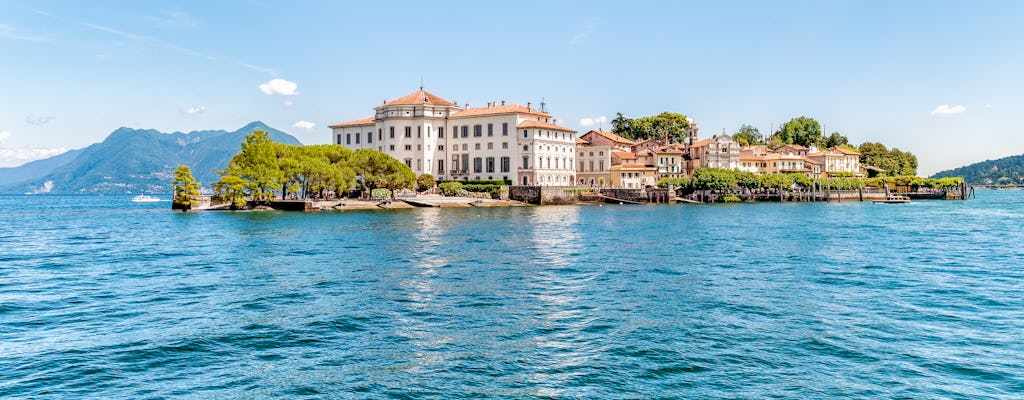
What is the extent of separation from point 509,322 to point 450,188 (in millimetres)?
73167

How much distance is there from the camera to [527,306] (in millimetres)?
19406

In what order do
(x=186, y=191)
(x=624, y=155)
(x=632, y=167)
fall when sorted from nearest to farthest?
(x=186, y=191) < (x=632, y=167) < (x=624, y=155)

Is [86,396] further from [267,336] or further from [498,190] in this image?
[498,190]

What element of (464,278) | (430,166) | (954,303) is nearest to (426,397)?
(464,278)

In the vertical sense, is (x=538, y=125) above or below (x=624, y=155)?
above

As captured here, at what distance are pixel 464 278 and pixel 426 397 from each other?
1295 cm

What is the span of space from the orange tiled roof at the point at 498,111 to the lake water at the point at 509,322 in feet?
200

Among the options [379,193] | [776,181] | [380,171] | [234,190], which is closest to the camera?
[234,190]

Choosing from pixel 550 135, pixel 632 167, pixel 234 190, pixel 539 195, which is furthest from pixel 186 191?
pixel 632 167

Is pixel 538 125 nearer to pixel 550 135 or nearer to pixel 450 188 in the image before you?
pixel 550 135

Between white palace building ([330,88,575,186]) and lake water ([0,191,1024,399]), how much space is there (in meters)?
59.2

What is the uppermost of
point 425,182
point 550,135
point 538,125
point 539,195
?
point 538,125

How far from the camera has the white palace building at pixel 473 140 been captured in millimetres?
94312

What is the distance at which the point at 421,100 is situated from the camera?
99.8 meters
